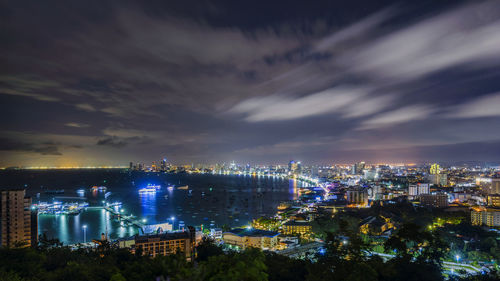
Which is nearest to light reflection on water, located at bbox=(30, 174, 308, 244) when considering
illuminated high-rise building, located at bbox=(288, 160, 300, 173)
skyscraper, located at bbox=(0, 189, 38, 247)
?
skyscraper, located at bbox=(0, 189, 38, 247)

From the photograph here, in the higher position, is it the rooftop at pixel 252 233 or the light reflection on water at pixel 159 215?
the rooftop at pixel 252 233

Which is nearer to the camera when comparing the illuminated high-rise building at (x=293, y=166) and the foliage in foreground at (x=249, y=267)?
the foliage in foreground at (x=249, y=267)

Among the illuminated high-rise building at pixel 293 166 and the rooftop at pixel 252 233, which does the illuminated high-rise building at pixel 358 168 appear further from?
the rooftop at pixel 252 233

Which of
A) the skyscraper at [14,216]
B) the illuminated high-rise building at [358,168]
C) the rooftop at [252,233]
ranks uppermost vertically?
the skyscraper at [14,216]

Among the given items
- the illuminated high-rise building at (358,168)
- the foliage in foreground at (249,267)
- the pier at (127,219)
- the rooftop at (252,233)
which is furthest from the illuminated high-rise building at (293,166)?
the foliage in foreground at (249,267)

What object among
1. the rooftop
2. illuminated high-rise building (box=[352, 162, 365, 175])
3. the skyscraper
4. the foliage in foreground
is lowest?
illuminated high-rise building (box=[352, 162, 365, 175])

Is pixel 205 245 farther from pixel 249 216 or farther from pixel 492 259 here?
pixel 249 216

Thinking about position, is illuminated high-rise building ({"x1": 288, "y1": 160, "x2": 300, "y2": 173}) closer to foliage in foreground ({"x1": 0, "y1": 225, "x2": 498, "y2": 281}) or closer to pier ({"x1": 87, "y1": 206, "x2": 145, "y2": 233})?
pier ({"x1": 87, "y1": 206, "x2": 145, "y2": 233})

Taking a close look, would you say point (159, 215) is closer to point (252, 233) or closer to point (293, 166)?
point (252, 233)

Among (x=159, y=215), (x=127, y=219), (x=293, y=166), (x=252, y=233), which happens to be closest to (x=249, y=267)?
(x=252, y=233)
